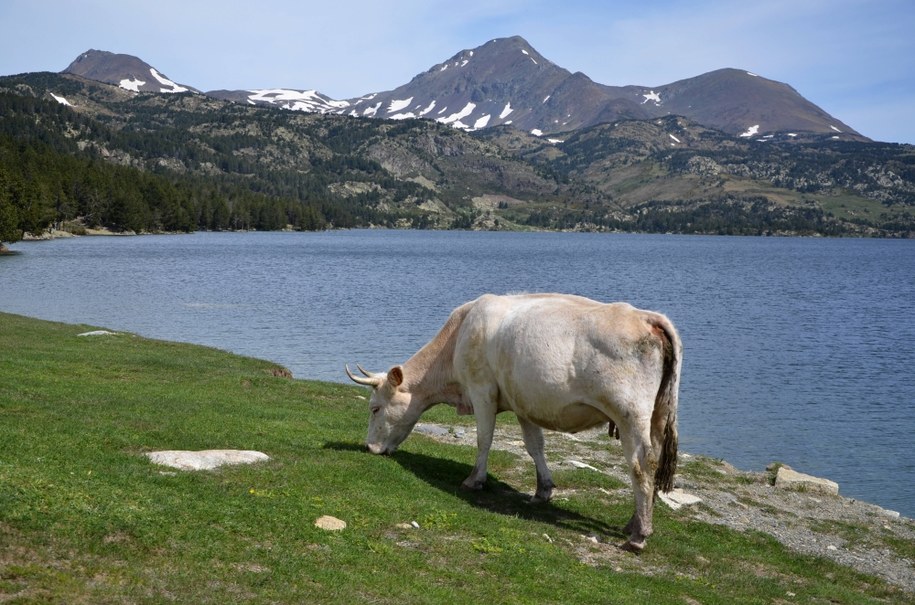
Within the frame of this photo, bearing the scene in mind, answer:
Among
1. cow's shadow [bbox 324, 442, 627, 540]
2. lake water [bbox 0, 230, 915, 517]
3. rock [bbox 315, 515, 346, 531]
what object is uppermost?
rock [bbox 315, 515, 346, 531]

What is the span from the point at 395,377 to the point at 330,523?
587 centimetres

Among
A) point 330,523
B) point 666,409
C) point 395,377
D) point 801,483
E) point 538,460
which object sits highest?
point 666,409

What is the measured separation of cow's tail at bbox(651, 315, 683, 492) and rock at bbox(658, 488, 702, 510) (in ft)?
11.8

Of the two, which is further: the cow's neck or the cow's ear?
the cow's ear

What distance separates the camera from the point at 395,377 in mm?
17500

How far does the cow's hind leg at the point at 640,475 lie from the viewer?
13914 millimetres

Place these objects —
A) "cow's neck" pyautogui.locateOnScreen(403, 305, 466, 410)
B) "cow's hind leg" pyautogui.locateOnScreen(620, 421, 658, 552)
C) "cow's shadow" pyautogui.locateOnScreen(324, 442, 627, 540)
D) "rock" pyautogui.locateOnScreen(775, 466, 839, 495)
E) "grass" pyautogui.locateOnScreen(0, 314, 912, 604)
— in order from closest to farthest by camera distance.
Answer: "grass" pyautogui.locateOnScreen(0, 314, 912, 604), "cow's hind leg" pyautogui.locateOnScreen(620, 421, 658, 552), "cow's shadow" pyautogui.locateOnScreen(324, 442, 627, 540), "cow's neck" pyautogui.locateOnScreen(403, 305, 466, 410), "rock" pyautogui.locateOnScreen(775, 466, 839, 495)

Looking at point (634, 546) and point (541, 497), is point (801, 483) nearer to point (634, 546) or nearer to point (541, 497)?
point (541, 497)

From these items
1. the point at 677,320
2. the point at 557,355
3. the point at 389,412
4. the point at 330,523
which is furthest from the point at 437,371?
the point at 677,320

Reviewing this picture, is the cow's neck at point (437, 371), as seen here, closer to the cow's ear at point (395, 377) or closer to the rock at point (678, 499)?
the cow's ear at point (395, 377)

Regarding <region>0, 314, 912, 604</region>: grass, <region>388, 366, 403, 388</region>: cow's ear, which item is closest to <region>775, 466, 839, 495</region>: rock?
<region>0, 314, 912, 604</region>: grass

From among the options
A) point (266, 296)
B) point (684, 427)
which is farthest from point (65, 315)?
point (684, 427)

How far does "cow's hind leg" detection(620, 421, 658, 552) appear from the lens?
1391 centimetres

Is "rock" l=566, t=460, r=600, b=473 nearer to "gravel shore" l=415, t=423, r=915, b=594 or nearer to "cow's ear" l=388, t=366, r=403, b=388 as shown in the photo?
"gravel shore" l=415, t=423, r=915, b=594
